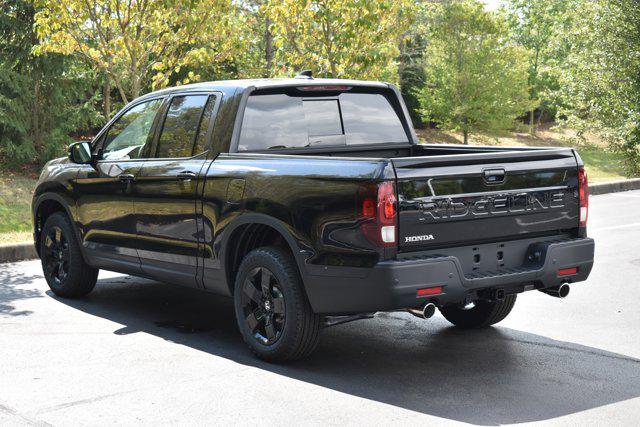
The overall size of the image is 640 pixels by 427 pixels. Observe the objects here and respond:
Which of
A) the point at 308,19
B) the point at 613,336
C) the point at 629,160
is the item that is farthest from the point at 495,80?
the point at 613,336

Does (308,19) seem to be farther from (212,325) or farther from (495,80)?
(495,80)

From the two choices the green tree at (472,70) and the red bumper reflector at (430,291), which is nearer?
the red bumper reflector at (430,291)

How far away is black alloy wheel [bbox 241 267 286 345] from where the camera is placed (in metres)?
6.14

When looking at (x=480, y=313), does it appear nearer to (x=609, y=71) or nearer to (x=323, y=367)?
(x=323, y=367)

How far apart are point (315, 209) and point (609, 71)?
2123 centimetres

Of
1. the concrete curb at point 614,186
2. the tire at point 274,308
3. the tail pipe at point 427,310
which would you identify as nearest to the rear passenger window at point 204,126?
the tire at point 274,308

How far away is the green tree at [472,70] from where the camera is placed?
118 feet

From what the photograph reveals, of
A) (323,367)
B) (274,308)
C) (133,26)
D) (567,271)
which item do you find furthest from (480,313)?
(133,26)

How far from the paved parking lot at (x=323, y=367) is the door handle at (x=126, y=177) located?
3.76 feet

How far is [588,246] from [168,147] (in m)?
3.22

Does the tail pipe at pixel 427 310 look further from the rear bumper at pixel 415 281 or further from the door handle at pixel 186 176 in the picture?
the door handle at pixel 186 176

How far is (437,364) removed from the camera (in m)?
6.14

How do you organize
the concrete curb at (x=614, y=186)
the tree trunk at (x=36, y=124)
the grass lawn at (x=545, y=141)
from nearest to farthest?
the concrete curb at (x=614, y=186) < the tree trunk at (x=36, y=124) < the grass lawn at (x=545, y=141)

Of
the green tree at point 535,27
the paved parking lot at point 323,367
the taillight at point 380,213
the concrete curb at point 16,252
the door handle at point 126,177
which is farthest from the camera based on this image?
the green tree at point 535,27
